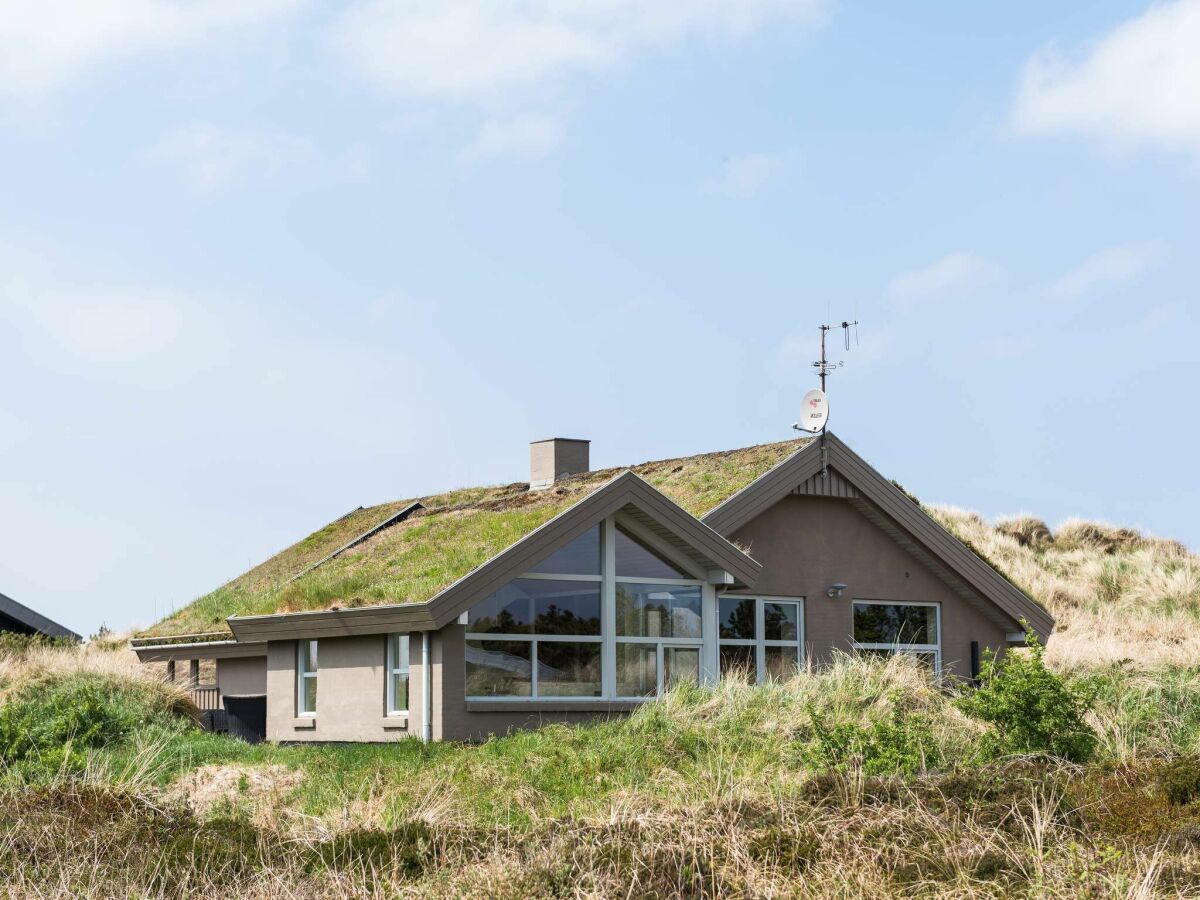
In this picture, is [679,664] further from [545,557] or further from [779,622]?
[779,622]

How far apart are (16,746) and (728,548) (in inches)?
383

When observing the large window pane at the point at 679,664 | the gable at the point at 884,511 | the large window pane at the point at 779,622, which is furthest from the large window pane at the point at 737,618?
the large window pane at the point at 679,664

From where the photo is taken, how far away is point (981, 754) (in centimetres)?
1347

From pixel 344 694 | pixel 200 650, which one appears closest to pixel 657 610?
pixel 344 694

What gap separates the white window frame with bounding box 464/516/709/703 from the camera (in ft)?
62.8

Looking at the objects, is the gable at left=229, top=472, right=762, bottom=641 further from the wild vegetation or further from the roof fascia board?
the roof fascia board

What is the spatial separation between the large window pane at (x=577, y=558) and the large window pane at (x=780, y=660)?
427cm

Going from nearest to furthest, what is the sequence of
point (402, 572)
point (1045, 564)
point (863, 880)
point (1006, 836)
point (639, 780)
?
point (863, 880)
point (1006, 836)
point (639, 780)
point (402, 572)
point (1045, 564)

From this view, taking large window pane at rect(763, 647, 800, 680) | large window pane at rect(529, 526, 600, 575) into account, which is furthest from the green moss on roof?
large window pane at rect(763, 647, 800, 680)

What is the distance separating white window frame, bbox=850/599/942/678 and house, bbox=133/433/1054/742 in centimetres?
4

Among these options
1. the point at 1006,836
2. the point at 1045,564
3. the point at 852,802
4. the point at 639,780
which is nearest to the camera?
the point at 1006,836

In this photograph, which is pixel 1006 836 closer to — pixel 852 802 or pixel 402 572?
pixel 852 802

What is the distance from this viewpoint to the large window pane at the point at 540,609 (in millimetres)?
18938

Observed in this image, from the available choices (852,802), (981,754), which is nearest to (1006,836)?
(852,802)
